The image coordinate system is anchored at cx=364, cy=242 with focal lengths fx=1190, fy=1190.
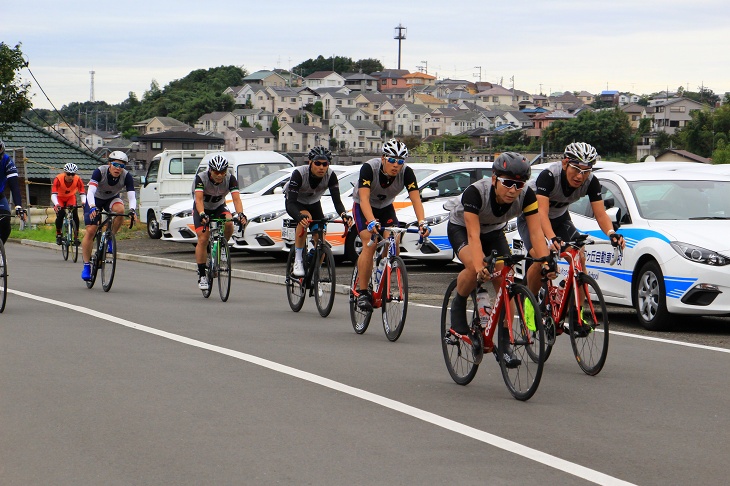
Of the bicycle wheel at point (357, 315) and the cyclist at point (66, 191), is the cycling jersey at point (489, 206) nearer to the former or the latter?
the bicycle wheel at point (357, 315)

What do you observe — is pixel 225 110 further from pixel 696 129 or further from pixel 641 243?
pixel 641 243

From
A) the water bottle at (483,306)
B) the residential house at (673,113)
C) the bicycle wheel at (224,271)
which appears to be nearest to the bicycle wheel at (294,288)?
the bicycle wheel at (224,271)

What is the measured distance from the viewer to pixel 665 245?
11781 mm

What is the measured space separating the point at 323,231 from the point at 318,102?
6966 inches

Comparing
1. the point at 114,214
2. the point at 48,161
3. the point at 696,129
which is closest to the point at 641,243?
the point at 114,214

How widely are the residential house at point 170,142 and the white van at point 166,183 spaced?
47.0 m

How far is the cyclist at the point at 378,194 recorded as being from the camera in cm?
1091

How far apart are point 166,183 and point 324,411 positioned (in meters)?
22.2

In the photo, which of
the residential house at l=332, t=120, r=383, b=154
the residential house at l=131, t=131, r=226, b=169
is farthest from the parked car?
the residential house at l=332, t=120, r=383, b=154

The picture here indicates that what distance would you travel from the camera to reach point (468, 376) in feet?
27.8

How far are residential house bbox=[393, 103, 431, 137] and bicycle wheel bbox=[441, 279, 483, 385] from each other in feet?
571

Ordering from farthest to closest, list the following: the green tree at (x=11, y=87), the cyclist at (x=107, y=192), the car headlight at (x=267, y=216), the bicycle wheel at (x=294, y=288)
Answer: the green tree at (x=11, y=87) → the car headlight at (x=267, y=216) → the cyclist at (x=107, y=192) → the bicycle wheel at (x=294, y=288)

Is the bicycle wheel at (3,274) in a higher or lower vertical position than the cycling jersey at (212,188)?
lower

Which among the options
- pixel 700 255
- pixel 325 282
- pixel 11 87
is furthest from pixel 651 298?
pixel 11 87
